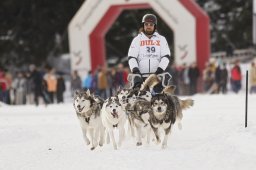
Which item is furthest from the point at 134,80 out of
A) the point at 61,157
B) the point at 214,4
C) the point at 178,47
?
the point at 214,4

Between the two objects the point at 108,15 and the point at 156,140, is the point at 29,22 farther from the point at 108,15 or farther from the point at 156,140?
the point at 156,140

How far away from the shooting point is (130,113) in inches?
272

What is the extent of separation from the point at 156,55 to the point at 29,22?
1961cm

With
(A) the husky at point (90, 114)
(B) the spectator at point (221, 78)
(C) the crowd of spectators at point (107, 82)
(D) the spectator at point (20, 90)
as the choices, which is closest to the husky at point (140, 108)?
(A) the husky at point (90, 114)

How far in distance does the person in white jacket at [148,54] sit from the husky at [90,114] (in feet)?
2.49

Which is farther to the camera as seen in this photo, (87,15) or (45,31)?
(45,31)

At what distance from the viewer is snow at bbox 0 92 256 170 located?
18.2ft

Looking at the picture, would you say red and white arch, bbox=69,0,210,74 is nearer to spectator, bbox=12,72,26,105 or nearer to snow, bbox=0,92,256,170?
spectator, bbox=12,72,26,105

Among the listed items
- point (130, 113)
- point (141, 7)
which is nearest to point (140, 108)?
point (130, 113)

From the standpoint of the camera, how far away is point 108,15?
1892cm

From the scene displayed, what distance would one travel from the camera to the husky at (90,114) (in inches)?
257

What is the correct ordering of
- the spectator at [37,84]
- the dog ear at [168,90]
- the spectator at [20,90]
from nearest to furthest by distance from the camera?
the dog ear at [168,90], the spectator at [37,84], the spectator at [20,90]

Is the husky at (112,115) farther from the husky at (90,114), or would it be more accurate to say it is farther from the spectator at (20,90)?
the spectator at (20,90)

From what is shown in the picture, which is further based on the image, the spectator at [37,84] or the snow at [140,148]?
the spectator at [37,84]
